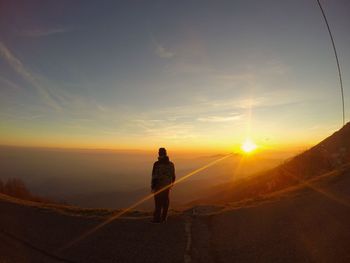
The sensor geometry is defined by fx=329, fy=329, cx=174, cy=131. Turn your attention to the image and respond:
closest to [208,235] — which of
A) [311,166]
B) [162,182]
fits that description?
[162,182]

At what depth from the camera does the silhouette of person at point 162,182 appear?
11219 millimetres

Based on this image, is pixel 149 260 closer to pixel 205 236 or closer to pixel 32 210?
pixel 205 236

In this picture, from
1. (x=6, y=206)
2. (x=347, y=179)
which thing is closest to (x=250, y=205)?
(x=347, y=179)

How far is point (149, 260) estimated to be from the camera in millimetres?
8344

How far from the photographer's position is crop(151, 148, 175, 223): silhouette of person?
11219 millimetres

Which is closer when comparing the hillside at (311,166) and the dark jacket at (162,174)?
the dark jacket at (162,174)

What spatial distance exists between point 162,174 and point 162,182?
274 mm

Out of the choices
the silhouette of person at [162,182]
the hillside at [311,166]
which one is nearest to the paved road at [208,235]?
the silhouette of person at [162,182]

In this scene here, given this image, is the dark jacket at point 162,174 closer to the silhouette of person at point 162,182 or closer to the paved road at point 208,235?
the silhouette of person at point 162,182

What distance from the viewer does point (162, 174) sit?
11.4 metres

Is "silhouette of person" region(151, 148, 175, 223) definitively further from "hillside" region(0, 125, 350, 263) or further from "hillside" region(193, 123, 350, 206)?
"hillside" region(193, 123, 350, 206)

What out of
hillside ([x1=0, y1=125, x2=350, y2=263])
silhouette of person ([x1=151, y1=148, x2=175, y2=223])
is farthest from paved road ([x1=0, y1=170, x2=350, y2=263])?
silhouette of person ([x1=151, y1=148, x2=175, y2=223])

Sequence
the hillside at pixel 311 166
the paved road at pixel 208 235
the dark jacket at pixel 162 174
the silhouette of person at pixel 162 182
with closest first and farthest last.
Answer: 1. the paved road at pixel 208 235
2. the silhouette of person at pixel 162 182
3. the dark jacket at pixel 162 174
4. the hillside at pixel 311 166

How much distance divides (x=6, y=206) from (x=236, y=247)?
30.3 feet
